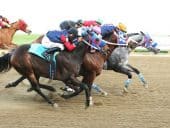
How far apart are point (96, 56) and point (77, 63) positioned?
60cm

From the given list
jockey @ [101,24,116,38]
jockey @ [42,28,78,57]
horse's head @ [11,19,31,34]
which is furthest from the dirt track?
horse's head @ [11,19,31,34]

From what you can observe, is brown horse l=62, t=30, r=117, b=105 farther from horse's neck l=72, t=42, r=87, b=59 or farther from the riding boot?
the riding boot

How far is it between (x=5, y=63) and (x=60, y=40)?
1128mm

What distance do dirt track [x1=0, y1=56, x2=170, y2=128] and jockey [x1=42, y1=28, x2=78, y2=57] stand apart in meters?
1.00

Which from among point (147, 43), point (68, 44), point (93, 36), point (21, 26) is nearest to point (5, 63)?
point (68, 44)

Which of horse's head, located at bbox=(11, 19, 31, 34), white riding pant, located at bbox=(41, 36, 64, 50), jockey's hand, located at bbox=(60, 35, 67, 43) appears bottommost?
horse's head, located at bbox=(11, 19, 31, 34)

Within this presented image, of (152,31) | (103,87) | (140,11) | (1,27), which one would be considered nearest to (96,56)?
(103,87)

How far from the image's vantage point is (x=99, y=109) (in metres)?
9.03

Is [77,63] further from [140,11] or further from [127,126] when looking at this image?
[140,11]

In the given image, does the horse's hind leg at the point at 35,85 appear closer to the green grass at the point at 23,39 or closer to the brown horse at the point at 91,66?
the brown horse at the point at 91,66

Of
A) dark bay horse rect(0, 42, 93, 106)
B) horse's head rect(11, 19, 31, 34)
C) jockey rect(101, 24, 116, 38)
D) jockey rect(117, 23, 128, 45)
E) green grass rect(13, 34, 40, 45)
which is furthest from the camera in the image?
green grass rect(13, 34, 40, 45)

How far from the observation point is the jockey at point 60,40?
356 inches

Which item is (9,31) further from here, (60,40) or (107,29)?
(60,40)

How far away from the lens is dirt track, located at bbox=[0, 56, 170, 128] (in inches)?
313
